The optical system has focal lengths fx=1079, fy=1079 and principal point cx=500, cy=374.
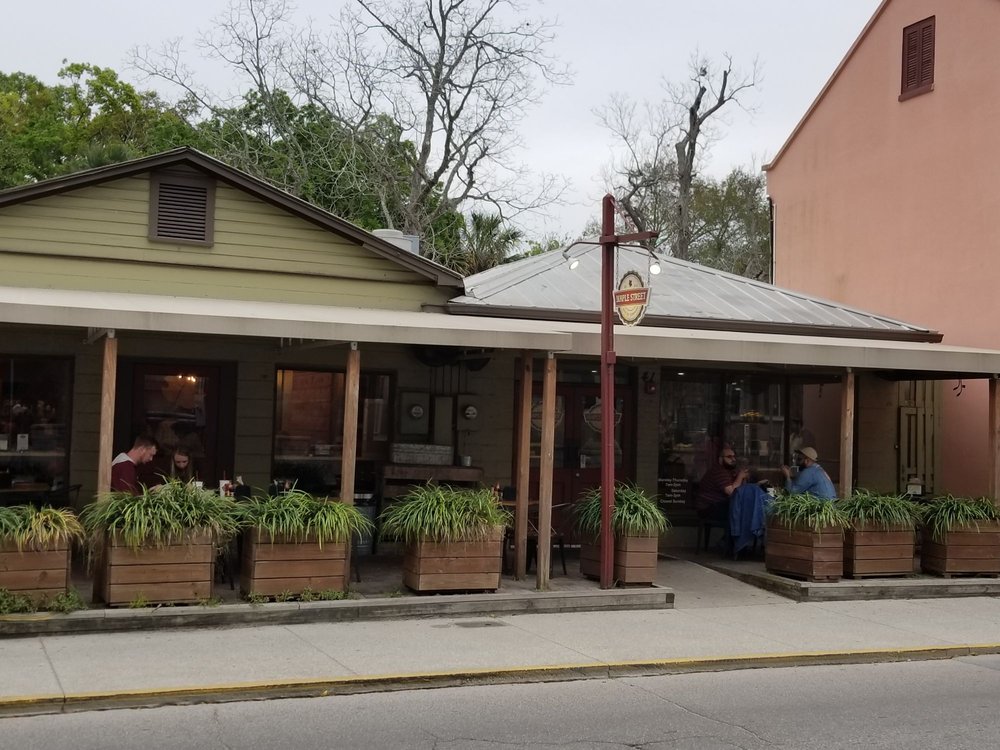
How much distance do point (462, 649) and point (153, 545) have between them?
8.70ft

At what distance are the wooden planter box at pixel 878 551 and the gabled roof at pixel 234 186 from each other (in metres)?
5.40

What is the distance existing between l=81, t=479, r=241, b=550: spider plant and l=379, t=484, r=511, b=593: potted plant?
1.53m

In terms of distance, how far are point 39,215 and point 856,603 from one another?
380 inches

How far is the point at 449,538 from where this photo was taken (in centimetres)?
975

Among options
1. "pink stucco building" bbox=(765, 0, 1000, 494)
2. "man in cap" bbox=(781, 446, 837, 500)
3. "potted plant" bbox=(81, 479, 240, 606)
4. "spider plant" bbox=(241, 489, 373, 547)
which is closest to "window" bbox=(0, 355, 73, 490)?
"potted plant" bbox=(81, 479, 240, 606)

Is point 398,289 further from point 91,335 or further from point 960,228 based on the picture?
point 960,228

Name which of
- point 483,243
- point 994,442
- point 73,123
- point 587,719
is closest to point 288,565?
point 587,719

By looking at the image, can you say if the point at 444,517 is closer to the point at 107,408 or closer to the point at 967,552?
the point at 107,408

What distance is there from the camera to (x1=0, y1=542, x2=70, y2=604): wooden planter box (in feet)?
27.1

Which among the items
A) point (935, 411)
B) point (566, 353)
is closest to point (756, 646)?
point (566, 353)

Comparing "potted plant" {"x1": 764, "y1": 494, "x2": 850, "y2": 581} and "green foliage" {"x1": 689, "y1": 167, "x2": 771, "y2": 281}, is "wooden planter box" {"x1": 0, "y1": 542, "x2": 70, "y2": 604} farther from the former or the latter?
"green foliage" {"x1": 689, "y1": 167, "x2": 771, "y2": 281}

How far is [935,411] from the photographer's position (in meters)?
15.4

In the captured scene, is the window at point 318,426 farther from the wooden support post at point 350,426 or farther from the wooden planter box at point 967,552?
the wooden planter box at point 967,552

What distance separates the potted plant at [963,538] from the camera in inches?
472
